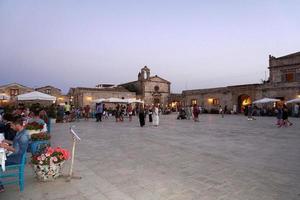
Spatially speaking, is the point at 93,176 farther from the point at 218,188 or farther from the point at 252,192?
the point at 252,192

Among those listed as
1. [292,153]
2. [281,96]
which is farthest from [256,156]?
[281,96]

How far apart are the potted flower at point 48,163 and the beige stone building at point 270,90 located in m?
32.0

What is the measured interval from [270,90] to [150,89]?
23.6 meters

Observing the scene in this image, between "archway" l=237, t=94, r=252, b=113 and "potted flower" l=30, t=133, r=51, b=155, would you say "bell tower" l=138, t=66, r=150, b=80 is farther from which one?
"potted flower" l=30, t=133, r=51, b=155

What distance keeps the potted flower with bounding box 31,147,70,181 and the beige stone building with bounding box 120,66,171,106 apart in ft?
151

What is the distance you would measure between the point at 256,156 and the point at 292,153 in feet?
4.21

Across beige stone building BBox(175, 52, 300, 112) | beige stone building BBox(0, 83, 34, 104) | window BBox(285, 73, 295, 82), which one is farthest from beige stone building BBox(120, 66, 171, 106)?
window BBox(285, 73, 295, 82)

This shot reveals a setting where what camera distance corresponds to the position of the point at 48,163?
4.87 metres

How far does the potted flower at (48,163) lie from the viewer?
4.86m

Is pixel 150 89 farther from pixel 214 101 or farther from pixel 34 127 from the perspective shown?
pixel 34 127

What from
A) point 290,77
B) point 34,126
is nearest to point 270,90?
point 290,77

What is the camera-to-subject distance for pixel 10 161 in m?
4.67

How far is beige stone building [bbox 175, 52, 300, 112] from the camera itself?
32000 mm

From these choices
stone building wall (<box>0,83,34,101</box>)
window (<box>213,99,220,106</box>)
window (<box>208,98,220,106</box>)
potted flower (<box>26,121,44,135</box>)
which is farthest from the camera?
stone building wall (<box>0,83,34,101</box>)
